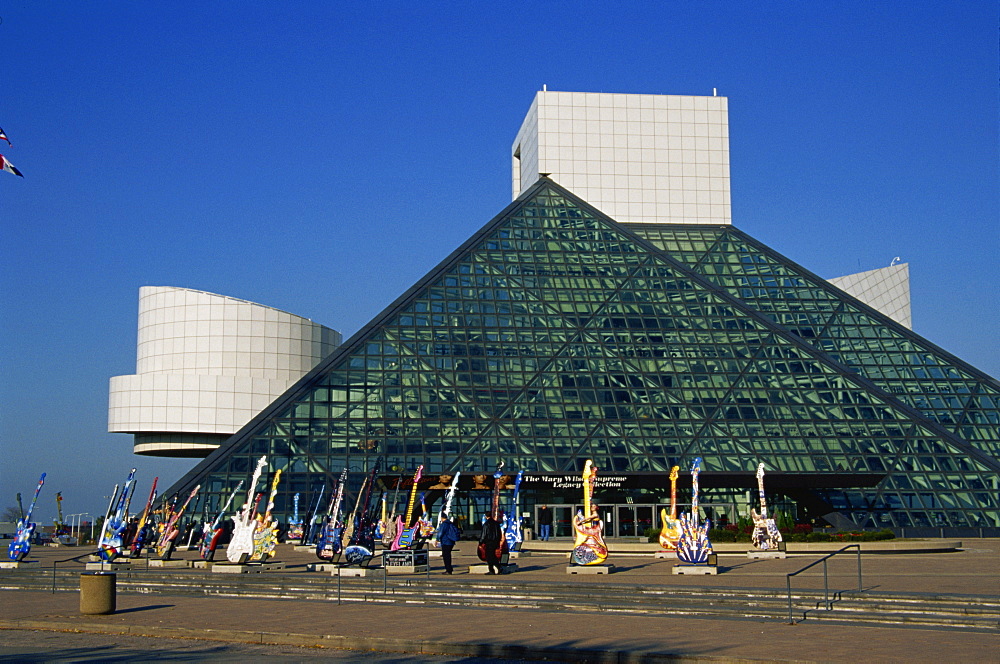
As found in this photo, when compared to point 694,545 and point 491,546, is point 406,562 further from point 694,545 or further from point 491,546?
point 694,545

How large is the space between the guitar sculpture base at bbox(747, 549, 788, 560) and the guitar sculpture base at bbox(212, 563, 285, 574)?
41.8 ft

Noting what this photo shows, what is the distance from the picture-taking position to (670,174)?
59.8 metres

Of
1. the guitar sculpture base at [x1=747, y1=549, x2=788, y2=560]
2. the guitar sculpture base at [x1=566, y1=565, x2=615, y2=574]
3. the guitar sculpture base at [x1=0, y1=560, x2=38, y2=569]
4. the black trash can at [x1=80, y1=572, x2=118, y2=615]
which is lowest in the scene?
the guitar sculpture base at [x1=0, y1=560, x2=38, y2=569]

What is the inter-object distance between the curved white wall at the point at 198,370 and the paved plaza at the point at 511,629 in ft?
124

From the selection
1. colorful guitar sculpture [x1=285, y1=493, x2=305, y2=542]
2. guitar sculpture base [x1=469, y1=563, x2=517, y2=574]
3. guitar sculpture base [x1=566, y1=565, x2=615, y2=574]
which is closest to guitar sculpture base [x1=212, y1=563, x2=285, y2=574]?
guitar sculpture base [x1=469, y1=563, x2=517, y2=574]

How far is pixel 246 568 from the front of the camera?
2644cm

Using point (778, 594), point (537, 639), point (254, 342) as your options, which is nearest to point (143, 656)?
point (537, 639)

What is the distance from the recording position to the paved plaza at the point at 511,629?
13250 mm

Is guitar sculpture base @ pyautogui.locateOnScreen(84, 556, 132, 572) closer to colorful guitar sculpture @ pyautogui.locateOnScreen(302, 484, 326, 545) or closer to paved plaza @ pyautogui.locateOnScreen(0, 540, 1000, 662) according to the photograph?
paved plaza @ pyautogui.locateOnScreen(0, 540, 1000, 662)

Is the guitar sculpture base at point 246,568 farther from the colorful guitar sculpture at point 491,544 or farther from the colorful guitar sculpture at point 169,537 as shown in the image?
the colorful guitar sculpture at point 491,544

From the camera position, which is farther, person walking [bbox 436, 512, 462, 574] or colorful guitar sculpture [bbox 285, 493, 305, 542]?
colorful guitar sculpture [bbox 285, 493, 305, 542]

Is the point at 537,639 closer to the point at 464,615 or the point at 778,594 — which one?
the point at 464,615

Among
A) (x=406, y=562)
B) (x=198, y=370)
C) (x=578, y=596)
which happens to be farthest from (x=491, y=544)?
(x=198, y=370)

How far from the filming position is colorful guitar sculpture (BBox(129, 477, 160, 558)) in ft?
110
